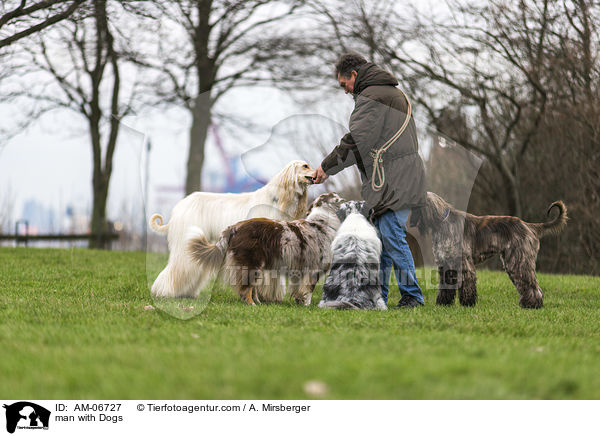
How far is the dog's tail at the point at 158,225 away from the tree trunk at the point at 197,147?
404mm

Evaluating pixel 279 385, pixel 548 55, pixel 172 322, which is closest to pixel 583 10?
pixel 548 55

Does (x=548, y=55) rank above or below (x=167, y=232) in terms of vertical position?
above

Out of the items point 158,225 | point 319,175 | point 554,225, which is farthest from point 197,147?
point 554,225

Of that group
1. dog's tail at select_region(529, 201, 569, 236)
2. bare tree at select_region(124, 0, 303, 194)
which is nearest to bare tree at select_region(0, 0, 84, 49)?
bare tree at select_region(124, 0, 303, 194)

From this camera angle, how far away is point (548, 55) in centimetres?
1268

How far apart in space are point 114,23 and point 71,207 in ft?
24.7

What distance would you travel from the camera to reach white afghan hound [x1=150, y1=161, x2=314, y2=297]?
214 inches

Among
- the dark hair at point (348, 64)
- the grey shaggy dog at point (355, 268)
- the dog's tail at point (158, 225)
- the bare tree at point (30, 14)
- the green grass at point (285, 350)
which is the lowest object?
the green grass at point (285, 350)

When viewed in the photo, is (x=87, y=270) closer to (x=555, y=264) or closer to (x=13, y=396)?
(x=13, y=396)

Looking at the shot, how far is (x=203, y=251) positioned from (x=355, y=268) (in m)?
1.42

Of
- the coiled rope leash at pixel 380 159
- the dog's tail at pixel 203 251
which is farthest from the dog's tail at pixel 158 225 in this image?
the coiled rope leash at pixel 380 159

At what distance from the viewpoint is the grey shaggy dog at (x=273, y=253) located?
5.55 m

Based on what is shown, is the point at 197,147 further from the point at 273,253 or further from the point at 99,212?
the point at 99,212
